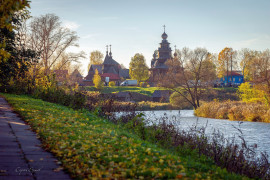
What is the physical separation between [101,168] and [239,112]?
25655 mm

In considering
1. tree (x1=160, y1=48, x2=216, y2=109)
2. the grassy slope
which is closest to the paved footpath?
the grassy slope

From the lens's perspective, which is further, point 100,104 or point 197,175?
point 100,104

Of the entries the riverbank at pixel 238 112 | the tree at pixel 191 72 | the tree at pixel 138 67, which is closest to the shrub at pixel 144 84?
the tree at pixel 138 67

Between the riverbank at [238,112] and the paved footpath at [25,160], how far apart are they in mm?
23381

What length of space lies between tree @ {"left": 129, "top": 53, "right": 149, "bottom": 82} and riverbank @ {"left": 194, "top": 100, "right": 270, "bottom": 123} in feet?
157

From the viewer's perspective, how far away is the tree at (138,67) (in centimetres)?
8038

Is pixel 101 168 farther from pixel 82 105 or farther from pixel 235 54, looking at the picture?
pixel 235 54

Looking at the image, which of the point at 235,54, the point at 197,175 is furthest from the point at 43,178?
the point at 235,54

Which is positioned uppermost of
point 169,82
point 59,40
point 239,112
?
point 59,40

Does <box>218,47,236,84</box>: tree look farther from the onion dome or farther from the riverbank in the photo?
the riverbank

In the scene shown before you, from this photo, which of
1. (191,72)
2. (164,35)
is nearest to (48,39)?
(191,72)

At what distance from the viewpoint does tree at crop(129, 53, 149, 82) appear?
3164 inches

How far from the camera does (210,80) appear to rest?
4275cm

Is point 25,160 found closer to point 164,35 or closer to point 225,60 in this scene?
point 225,60
